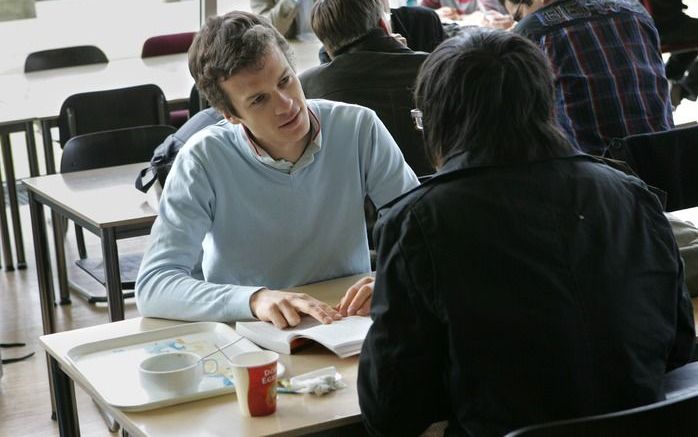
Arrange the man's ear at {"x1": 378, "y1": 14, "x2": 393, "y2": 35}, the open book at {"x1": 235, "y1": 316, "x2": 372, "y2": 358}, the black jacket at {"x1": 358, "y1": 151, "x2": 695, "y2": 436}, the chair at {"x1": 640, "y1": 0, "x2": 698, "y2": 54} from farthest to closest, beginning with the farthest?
the chair at {"x1": 640, "y1": 0, "x2": 698, "y2": 54} → the man's ear at {"x1": 378, "y1": 14, "x2": 393, "y2": 35} → the open book at {"x1": 235, "y1": 316, "x2": 372, "y2": 358} → the black jacket at {"x1": 358, "y1": 151, "x2": 695, "y2": 436}

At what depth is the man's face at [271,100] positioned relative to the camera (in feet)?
7.59

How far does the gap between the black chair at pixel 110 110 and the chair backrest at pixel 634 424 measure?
3791 mm

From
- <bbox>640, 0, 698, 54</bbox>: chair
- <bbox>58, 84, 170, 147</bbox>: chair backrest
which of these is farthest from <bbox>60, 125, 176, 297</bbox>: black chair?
<bbox>640, 0, 698, 54</bbox>: chair

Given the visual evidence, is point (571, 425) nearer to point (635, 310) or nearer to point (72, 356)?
point (635, 310)

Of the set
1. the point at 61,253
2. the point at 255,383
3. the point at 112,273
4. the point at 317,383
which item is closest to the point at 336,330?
the point at 317,383

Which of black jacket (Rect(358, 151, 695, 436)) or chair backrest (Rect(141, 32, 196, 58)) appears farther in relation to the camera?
chair backrest (Rect(141, 32, 196, 58))

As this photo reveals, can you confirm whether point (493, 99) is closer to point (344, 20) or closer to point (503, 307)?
point (503, 307)

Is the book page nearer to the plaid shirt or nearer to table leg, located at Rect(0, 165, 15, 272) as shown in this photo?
the plaid shirt

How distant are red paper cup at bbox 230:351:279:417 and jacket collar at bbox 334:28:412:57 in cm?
213

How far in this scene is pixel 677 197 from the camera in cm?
289

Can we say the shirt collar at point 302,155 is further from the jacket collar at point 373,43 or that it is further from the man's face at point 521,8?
the jacket collar at point 373,43

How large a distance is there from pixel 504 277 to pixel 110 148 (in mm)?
2823

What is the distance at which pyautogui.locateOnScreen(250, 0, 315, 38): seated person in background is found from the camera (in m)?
6.20

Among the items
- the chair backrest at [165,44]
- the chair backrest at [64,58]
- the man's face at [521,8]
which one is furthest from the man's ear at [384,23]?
the chair backrest at [64,58]
